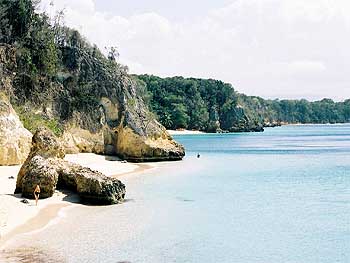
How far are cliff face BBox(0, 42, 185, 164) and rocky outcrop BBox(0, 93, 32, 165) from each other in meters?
10.6

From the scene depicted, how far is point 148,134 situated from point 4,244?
3600 centimetres

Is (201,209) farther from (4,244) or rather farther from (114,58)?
(114,58)

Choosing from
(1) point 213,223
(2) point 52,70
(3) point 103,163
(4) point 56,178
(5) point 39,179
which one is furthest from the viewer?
(2) point 52,70

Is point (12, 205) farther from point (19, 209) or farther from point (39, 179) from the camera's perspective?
point (39, 179)

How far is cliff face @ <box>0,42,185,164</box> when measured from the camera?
51562 millimetres

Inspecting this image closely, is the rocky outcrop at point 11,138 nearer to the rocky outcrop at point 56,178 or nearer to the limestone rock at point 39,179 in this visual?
the rocky outcrop at point 56,178

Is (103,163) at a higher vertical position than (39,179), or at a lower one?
lower

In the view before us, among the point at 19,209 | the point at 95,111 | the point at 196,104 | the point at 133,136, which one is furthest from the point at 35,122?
the point at 196,104

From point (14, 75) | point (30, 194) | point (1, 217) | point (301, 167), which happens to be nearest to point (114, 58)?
point (14, 75)

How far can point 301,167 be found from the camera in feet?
168

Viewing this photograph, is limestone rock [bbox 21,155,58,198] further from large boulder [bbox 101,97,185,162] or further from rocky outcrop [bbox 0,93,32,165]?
large boulder [bbox 101,97,185,162]

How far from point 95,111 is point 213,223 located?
107ft

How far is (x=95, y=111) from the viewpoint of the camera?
55.3 m

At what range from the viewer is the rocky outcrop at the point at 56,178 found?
2797 cm
